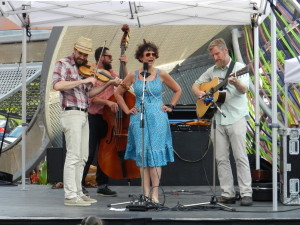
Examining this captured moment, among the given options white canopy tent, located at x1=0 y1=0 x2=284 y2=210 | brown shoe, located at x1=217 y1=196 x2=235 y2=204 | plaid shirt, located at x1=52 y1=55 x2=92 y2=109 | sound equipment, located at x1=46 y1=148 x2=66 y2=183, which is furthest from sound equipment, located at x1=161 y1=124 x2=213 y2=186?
plaid shirt, located at x1=52 y1=55 x2=92 y2=109

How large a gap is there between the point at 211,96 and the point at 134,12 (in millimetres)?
2015

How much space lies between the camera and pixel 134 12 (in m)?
8.93

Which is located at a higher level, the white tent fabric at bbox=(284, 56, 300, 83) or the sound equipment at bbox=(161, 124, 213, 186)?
the white tent fabric at bbox=(284, 56, 300, 83)

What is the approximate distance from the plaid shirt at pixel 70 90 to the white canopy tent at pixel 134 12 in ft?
4.07

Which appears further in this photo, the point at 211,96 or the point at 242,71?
the point at 211,96

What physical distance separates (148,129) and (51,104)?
248 inches

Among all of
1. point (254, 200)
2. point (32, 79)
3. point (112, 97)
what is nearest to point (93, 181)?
point (112, 97)

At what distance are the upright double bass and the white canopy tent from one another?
2.59ft

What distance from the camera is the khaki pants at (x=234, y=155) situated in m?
7.51

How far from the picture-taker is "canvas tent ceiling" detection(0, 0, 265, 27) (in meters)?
8.48

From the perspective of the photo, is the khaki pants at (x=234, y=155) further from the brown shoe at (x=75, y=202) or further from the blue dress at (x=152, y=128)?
the brown shoe at (x=75, y=202)

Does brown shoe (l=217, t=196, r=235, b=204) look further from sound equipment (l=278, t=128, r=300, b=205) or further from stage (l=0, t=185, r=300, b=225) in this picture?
sound equipment (l=278, t=128, r=300, b=205)

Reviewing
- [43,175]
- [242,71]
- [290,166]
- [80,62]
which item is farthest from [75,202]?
[43,175]

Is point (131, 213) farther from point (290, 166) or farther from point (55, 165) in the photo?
point (55, 165)
